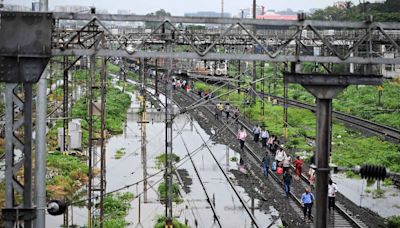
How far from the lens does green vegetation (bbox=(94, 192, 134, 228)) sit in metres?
18.2

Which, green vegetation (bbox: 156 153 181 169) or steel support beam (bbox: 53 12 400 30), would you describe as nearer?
steel support beam (bbox: 53 12 400 30)

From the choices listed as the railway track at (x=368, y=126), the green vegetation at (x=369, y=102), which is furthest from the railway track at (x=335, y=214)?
the green vegetation at (x=369, y=102)

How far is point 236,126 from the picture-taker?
38.7m

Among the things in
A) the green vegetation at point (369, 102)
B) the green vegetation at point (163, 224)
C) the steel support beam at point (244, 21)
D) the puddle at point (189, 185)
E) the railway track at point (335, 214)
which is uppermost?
the steel support beam at point (244, 21)

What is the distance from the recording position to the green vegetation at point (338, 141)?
26.4m

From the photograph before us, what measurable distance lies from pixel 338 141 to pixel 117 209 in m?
15.5

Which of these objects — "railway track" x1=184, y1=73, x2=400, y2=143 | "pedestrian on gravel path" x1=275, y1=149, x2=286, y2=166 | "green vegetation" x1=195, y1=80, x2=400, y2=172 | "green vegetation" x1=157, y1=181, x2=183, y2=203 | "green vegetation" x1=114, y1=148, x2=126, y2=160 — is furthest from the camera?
"railway track" x1=184, y1=73, x2=400, y2=143

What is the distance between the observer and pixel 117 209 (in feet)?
66.4

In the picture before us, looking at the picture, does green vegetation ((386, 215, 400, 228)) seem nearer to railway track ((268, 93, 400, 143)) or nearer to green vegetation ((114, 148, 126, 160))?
railway track ((268, 93, 400, 143))

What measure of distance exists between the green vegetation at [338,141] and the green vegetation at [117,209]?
9.77m

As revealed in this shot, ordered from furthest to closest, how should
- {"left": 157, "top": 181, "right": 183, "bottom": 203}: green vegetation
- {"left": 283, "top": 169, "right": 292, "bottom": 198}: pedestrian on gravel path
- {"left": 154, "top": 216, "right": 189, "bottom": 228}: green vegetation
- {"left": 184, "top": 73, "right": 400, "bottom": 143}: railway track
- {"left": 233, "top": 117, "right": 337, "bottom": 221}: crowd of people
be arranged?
{"left": 184, "top": 73, "right": 400, "bottom": 143}: railway track, {"left": 157, "top": 181, "right": 183, "bottom": 203}: green vegetation, {"left": 283, "top": 169, "right": 292, "bottom": 198}: pedestrian on gravel path, {"left": 233, "top": 117, "right": 337, "bottom": 221}: crowd of people, {"left": 154, "top": 216, "right": 189, "bottom": 228}: green vegetation

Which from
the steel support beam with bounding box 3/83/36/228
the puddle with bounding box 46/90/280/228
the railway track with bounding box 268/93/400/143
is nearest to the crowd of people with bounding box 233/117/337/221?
the puddle with bounding box 46/90/280/228

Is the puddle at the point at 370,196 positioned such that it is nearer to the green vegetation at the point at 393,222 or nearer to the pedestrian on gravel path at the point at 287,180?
the green vegetation at the point at 393,222

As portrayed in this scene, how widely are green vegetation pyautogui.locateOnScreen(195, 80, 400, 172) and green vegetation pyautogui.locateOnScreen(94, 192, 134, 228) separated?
9.77 metres
